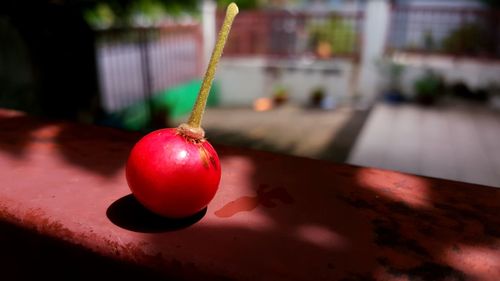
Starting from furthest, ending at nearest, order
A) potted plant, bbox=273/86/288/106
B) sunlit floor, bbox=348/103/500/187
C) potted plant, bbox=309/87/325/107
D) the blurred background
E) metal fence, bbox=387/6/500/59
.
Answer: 1. potted plant, bbox=273/86/288/106
2. potted plant, bbox=309/87/325/107
3. metal fence, bbox=387/6/500/59
4. sunlit floor, bbox=348/103/500/187
5. the blurred background

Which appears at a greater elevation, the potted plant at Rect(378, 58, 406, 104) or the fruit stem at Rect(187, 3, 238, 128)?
the fruit stem at Rect(187, 3, 238, 128)

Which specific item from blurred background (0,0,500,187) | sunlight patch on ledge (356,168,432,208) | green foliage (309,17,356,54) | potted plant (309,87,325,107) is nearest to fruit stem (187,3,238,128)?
sunlight patch on ledge (356,168,432,208)

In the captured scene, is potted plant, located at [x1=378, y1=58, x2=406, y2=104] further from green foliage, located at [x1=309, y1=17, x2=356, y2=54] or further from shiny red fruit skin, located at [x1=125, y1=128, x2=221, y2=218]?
shiny red fruit skin, located at [x1=125, y1=128, x2=221, y2=218]

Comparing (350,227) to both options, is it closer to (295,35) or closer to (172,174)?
(172,174)

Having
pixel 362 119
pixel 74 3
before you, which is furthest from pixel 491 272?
pixel 362 119

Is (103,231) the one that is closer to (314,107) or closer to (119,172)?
(119,172)

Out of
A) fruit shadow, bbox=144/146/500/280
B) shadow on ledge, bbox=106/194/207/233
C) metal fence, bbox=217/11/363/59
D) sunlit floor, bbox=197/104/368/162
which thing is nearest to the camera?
fruit shadow, bbox=144/146/500/280

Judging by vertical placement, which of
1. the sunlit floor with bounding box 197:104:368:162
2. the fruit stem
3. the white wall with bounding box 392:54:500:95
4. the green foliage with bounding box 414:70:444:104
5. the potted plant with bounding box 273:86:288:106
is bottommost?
the sunlit floor with bounding box 197:104:368:162

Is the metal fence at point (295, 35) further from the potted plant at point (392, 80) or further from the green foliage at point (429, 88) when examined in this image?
the green foliage at point (429, 88)
